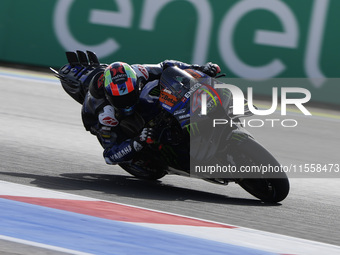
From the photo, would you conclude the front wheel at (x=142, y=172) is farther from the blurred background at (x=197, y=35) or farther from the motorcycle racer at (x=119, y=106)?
the blurred background at (x=197, y=35)

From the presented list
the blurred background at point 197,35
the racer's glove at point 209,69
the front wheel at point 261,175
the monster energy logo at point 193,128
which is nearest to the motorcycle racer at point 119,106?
the racer's glove at point 209,69

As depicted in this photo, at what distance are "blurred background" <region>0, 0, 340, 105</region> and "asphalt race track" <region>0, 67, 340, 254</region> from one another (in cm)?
152

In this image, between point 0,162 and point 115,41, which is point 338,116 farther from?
point 0,162

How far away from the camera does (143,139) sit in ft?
21.0

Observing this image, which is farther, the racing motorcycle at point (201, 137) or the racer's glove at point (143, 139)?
the racer's glove at point (143, 139)

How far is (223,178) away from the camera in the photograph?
6336 mm

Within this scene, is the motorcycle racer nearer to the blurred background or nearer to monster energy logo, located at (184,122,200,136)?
monster energy logo, located at (184,122,200,136)

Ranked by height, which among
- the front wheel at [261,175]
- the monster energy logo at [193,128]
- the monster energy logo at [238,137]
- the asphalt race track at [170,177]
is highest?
the monster energy logo at [193,128]

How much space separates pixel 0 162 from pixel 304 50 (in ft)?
23.4

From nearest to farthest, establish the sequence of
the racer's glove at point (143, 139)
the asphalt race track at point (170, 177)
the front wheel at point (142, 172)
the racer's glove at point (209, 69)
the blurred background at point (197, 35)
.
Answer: the asphalt race track at point (170, 177) < the racer's glove at point (143, 139) < the racer's glove at point (209, 69) < the front wheel at point (142, 172) < the blurred background at point (197, 35)

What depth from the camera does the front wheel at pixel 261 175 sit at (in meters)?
6.09

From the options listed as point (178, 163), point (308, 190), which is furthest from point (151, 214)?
point (308, 190)

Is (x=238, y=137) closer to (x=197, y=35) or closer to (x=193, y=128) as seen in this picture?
(x=193, y=128)

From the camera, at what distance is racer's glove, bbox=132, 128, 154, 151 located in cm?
638
